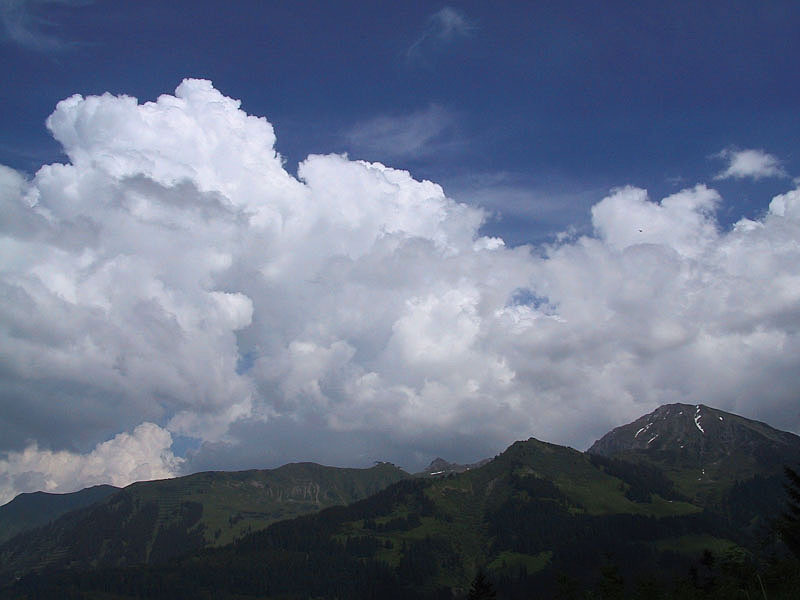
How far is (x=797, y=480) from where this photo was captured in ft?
346

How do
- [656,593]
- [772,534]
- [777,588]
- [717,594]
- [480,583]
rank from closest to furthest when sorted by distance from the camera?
[772,534] < [777,588] < [717,594] < [656,593] < [480,583]

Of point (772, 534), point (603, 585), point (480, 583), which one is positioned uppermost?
point (772, 534)

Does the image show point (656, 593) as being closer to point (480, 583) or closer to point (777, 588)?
point (777, 588)

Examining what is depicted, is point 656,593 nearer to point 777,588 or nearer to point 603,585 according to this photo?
point 603,585

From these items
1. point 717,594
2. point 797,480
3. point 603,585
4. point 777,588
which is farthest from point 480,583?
point 777,588

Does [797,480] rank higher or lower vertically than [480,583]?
higher

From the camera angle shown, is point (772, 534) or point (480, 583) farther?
point (480, 583)

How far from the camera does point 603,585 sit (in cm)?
6412

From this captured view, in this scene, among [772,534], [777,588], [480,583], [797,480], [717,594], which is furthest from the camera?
[480,583]

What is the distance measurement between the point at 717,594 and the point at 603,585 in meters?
16.1

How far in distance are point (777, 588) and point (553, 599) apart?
29.0 metres

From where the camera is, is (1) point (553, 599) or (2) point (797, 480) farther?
(2) point (797, 480)

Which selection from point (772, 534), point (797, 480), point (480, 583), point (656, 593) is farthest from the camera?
point (480, 583)

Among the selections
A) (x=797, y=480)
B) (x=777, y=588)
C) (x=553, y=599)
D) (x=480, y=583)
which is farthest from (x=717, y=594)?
(x=480, y=583)
